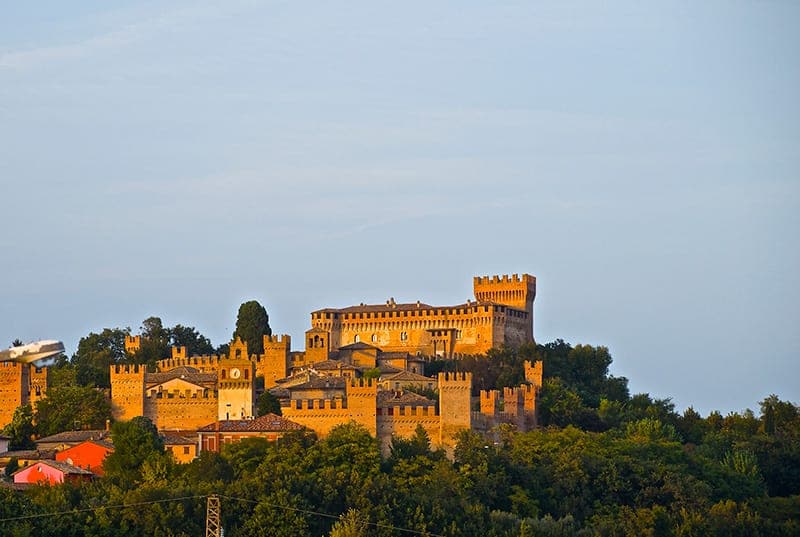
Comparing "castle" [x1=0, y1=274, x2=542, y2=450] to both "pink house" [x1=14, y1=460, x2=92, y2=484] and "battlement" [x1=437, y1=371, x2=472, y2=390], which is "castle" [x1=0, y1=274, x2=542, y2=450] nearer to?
"battlement" [x1=437, y1=371, x2=472, y2=390]

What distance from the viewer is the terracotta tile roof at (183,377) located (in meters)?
69.8

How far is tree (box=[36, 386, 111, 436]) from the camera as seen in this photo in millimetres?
69125

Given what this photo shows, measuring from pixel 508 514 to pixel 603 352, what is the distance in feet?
82.3

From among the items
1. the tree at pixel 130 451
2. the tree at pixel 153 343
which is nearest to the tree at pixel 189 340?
the tree at pixel 153 343

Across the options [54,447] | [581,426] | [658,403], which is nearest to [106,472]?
[54,447]

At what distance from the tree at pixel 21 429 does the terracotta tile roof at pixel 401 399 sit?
12.7 meters

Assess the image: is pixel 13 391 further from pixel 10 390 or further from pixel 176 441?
pixel 176 441

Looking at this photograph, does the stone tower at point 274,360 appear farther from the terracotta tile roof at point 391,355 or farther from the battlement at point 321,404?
the battlement at point 321,404

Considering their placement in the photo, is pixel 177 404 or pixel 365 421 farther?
pixel 177 404

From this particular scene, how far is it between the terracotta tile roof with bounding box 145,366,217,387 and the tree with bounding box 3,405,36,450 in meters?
4.46

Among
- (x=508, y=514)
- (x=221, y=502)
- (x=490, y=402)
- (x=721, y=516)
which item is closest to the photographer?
(x=221, y=502)

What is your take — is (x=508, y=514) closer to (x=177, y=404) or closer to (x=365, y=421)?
(x=365, y=421)

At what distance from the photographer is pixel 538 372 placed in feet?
245

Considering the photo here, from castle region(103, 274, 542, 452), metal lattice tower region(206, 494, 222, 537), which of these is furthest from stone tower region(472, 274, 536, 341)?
metal lattice tower region(206, 494, 222, 537)
